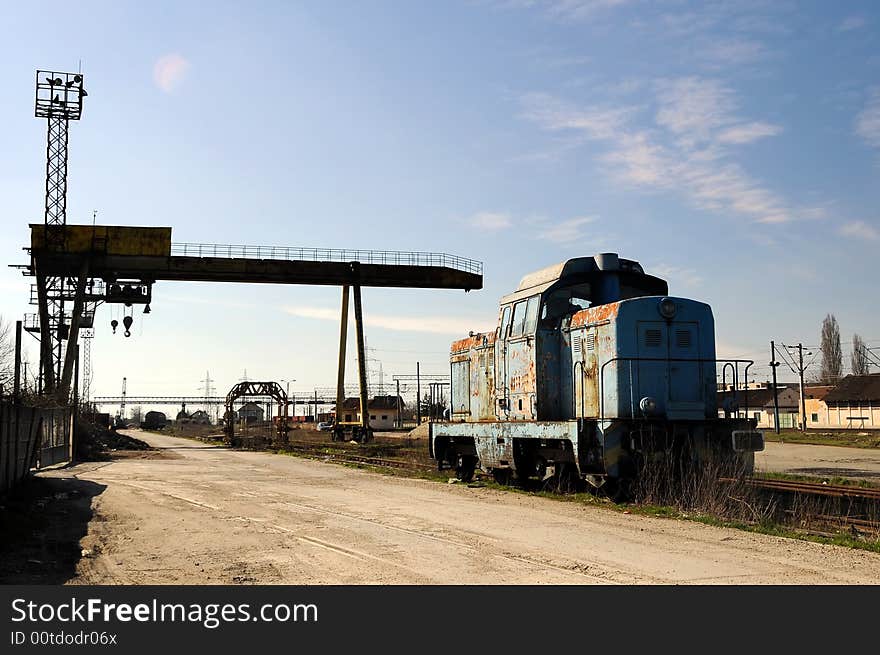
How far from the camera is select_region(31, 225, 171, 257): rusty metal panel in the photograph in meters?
37.2

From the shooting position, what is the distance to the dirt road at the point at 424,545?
24.4 ft

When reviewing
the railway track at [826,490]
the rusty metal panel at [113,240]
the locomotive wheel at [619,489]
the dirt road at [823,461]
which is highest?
the rusty metal panel at [113,240]

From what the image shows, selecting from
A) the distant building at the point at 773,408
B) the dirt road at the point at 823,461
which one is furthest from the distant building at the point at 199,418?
the dirt road at the point at 823,461

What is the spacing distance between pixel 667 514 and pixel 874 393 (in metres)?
54.3

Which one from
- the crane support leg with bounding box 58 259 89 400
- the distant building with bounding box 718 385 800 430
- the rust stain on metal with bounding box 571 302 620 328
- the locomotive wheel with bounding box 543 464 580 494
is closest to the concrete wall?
the locomotive wheel with bounding box 543 464 580 494

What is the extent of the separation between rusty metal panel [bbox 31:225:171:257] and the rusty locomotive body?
2695cm

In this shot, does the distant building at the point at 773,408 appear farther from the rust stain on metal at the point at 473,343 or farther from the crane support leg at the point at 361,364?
the rust stain on metal at the point at 473,343

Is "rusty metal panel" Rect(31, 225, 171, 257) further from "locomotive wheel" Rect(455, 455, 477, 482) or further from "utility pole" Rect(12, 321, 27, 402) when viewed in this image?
"locomotive wheel" Rect(455, 455, 477, 482)

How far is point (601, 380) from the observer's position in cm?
1309

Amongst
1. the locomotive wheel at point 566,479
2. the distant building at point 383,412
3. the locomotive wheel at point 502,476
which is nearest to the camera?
the locomotive wheel at point 566,479

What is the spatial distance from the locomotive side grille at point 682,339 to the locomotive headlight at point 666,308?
311mm

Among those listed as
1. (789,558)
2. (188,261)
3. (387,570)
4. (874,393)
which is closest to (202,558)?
(387,570)
